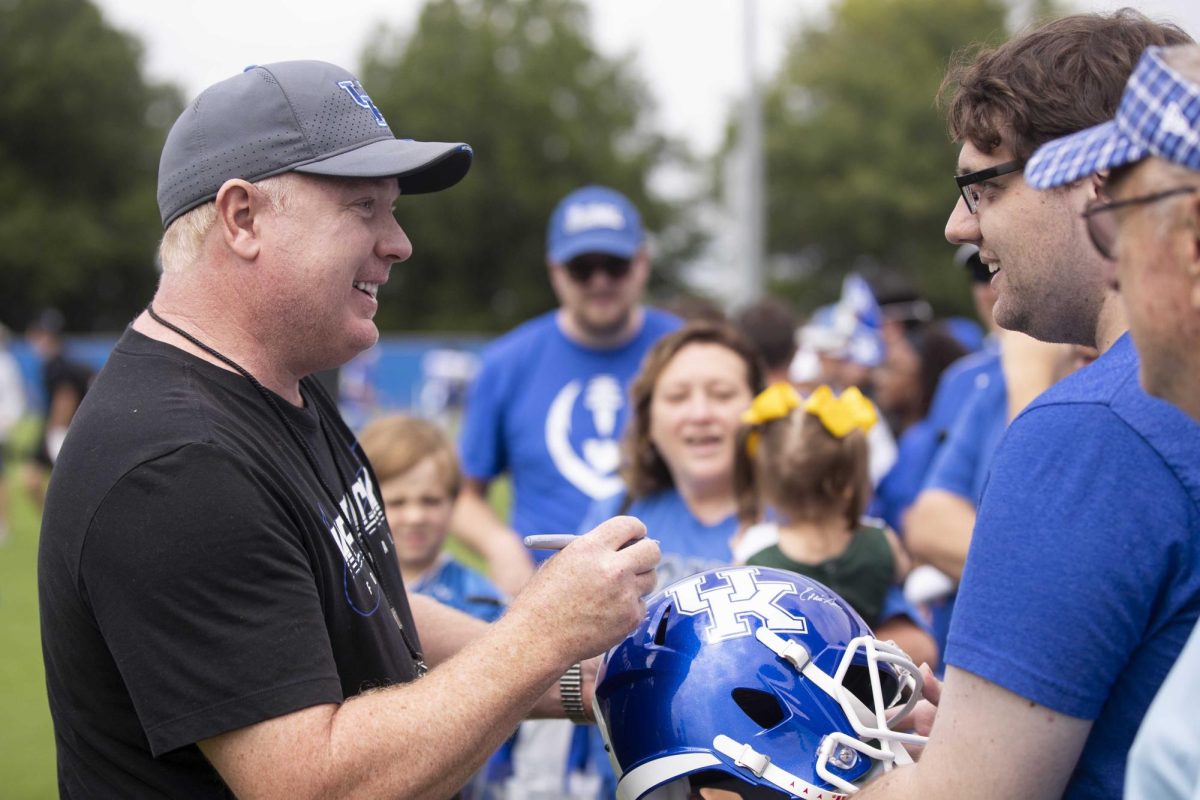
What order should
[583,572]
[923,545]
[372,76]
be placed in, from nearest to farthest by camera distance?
[583,572] < [923,545] < [372,76]

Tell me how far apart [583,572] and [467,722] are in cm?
35

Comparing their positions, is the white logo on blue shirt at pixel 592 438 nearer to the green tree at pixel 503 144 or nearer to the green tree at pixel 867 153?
the green tree at pixel 867 153

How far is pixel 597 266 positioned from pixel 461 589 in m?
1.74

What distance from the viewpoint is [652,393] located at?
4.39 metres

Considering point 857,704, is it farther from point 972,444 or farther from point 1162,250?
point 972,444

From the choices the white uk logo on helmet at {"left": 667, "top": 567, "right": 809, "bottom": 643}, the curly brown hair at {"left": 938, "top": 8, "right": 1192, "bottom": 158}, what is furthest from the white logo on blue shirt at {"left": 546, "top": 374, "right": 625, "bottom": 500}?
the curly brown hair at {"left": 938, "top": 8, "right": 1192, "bottom": 158}

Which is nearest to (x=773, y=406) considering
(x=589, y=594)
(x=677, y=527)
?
(x=677, y=527)

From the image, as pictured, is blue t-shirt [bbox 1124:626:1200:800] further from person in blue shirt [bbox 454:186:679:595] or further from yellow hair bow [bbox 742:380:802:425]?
person in blue shirt [bbox 454:186:679:595]

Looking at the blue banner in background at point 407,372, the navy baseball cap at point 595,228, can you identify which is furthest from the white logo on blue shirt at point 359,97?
the blue banner in background at point 407,372

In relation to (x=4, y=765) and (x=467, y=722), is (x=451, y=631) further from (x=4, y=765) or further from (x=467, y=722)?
(x=4, y=765)

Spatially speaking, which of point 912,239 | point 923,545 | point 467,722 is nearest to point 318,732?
point 467,722

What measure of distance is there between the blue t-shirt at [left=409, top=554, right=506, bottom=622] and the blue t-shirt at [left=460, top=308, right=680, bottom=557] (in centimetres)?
69

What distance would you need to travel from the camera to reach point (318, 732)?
197 cm

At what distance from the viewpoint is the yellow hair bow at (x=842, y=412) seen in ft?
12.5
